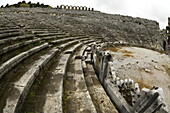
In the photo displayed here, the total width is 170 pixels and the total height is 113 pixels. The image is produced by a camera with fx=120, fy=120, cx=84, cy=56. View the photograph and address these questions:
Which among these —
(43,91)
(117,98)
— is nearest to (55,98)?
(43,91)

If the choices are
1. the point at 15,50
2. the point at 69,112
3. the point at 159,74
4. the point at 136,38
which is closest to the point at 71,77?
the point at 69,112

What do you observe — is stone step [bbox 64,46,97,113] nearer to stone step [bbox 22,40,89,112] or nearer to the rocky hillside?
stone step [bbox 22,40,89,112]

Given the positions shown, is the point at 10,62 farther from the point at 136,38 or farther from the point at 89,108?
the point at 136,38

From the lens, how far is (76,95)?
9.15 feet

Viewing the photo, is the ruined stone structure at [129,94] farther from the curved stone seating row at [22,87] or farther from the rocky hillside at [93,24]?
the rocky hillside at [93,24]

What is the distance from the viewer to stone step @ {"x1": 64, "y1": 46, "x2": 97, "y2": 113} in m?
2.38

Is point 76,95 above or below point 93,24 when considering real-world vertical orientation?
below

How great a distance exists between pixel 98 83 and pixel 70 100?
3.96 ft

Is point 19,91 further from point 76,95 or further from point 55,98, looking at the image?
point 76,95

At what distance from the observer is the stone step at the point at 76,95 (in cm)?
238

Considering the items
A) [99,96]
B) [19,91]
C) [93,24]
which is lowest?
[99,96]

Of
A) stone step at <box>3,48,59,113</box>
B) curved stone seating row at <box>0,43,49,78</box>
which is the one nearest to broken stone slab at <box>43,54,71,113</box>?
stone step at <box>3,48,59,113</box>

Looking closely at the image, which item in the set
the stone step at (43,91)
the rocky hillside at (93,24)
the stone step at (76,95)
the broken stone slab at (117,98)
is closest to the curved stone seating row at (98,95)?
the broken stone slab at (117,98)

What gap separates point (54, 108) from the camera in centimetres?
211
